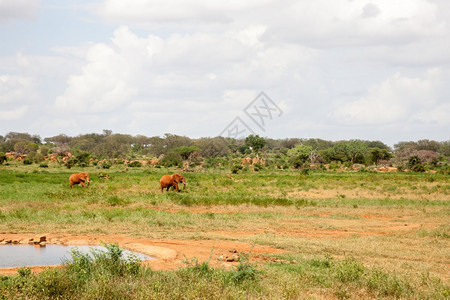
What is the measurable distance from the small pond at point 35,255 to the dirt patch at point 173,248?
38 centimetres

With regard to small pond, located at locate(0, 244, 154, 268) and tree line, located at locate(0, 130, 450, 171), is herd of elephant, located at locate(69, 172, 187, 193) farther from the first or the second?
tree line, located at locate(0, 130, 450, 171)

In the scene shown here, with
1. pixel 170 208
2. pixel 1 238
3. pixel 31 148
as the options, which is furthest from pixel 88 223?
pixel 31 148

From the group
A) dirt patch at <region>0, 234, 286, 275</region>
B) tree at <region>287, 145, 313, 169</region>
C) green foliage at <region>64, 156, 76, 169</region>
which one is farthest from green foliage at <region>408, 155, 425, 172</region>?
dirt patch at <region>0, 234, 286, 275</region>

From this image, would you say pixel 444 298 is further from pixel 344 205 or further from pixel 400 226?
pixel 344 205

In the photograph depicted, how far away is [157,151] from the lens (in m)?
80.6

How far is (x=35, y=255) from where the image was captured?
36.2 feet

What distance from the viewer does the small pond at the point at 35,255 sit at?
10.2 meters

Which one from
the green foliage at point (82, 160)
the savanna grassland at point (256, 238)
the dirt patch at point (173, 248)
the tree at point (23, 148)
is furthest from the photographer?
the tree at point (23, 148)

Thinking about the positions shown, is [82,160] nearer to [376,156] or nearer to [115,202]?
[115,202]

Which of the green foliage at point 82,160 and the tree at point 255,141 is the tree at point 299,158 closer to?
the tree at point 255,141

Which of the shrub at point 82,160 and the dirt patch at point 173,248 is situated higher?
the shrub at point 82,160

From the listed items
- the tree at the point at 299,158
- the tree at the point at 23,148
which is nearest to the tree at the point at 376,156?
the tree at the point at 299,158

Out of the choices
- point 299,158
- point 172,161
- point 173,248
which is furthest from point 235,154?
point 173,248

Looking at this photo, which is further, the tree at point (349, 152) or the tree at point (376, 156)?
the tree at point (349, 152)
